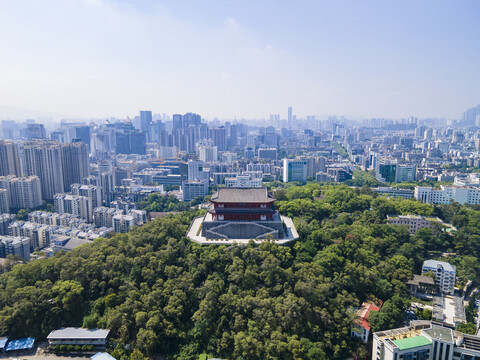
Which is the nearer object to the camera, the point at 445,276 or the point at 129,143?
the point at 445,276

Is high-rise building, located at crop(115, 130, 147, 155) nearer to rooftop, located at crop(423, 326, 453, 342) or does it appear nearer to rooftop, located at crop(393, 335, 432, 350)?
rooftop, located at crop(393, 335, 432, 350)

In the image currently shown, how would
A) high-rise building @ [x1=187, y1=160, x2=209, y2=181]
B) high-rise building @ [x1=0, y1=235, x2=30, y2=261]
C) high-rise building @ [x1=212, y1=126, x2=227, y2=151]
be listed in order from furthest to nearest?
high-rise building @ [x1=212, y1=126, x2=227, y2=151]
high-rise building @ [x1=187, y1=160, x2=209, y2=181]
high-rise building @ [x1=0, y1=235, x2=30, y2=261]

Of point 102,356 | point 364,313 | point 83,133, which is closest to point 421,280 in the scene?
point 364,313

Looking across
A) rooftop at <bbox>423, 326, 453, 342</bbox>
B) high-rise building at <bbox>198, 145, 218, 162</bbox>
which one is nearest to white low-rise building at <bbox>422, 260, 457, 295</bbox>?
rooftop at <bbox>423, 326, 453, 342</bbox>

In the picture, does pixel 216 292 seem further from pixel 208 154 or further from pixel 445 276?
pixel 208 154

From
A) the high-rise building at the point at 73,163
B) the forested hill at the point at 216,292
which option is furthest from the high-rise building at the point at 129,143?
the forested hill at the point at 216,292

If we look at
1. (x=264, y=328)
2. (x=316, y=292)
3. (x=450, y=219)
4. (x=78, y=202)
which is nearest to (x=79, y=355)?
(x=264, y=328)
